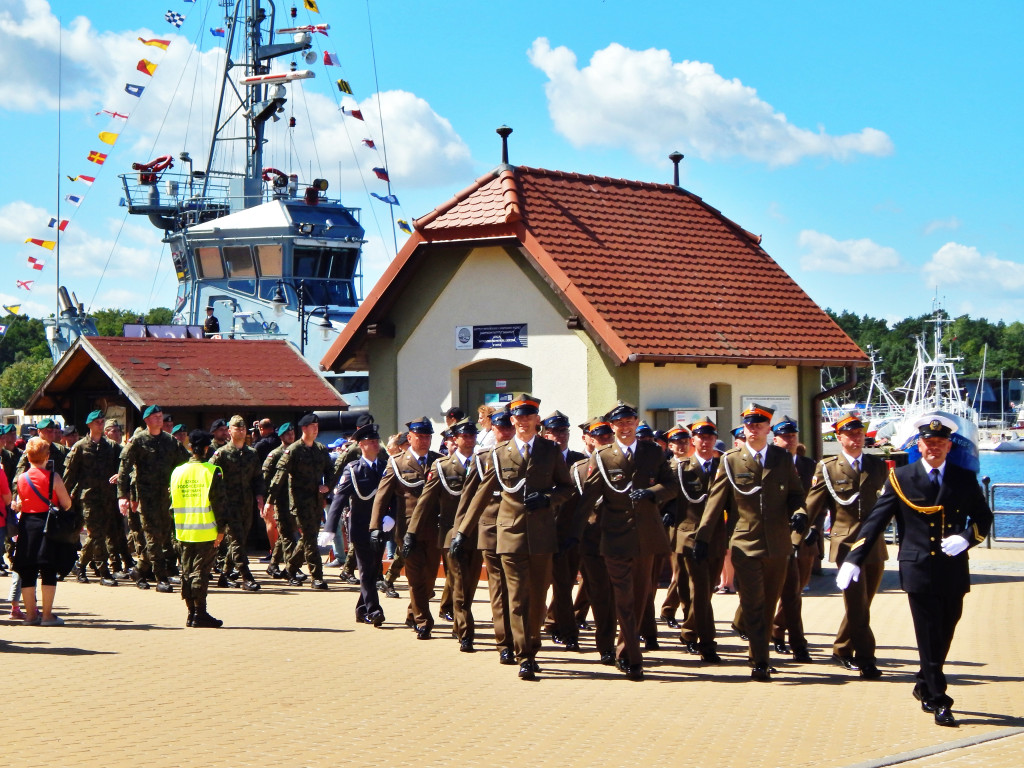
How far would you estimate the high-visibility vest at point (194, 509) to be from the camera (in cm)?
1316

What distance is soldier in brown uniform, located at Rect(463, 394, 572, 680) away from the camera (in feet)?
35.6

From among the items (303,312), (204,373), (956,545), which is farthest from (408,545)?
(303,312)

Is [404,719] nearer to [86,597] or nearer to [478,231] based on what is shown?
[86,597]

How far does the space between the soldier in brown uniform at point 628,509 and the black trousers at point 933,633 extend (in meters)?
2.24

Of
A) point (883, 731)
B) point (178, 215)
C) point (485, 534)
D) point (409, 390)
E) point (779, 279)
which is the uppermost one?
point (178, 215)

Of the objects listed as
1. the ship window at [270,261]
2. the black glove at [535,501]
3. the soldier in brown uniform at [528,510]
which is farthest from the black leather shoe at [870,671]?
the ship window at [270,261]

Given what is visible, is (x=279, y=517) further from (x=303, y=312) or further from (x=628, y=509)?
(x=303, y=312)

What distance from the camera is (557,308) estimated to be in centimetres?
1903

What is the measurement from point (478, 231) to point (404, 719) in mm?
11163

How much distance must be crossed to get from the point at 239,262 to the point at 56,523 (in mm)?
24633

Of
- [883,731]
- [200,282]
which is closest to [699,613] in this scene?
[883,731]

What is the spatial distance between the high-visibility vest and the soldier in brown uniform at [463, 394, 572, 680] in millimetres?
3317

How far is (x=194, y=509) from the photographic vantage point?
43.2 feet

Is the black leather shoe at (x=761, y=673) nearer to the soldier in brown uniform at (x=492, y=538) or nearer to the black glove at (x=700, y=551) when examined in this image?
the black glove at (x=700, y=551)
